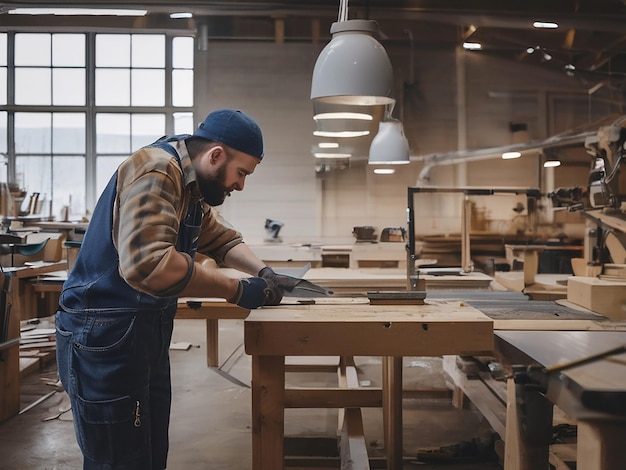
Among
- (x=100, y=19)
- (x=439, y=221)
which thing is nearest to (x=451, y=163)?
(x=439, y=221)

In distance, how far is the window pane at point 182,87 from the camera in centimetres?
932

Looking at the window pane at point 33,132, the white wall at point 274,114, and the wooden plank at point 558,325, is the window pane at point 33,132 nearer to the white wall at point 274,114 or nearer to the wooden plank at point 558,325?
the white wall at point 274,114

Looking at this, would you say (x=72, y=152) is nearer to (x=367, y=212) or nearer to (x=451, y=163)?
(x=367, y=212)

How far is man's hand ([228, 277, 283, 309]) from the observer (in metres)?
2.09

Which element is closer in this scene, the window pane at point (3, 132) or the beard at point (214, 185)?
the beard at point (214, 185)

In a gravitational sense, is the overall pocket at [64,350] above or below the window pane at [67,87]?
below

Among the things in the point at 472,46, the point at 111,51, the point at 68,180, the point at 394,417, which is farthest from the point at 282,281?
the point at 111,51

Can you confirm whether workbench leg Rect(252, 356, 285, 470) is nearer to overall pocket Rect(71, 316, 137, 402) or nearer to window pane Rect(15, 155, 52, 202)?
overall pocket Rect(71, 316, 137, 402)

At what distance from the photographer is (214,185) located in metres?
2.10

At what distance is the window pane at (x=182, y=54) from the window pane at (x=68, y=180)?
6.33 feet

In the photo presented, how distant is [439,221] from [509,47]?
249 centimetres

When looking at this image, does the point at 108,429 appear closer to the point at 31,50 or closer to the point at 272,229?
the point at 272,229

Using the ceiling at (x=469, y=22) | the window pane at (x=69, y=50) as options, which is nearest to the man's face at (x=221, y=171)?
the ceiling at (x=469, y=22)

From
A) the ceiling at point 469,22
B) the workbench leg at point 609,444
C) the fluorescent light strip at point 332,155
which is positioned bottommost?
the workbench leg at point 609,444
